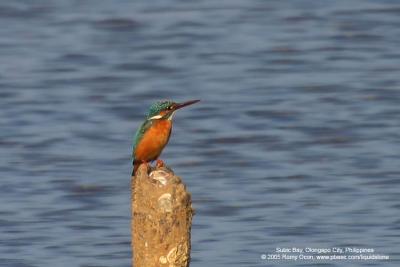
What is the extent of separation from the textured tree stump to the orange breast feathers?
96 cm

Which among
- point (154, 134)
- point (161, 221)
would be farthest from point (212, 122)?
point (161, 221)

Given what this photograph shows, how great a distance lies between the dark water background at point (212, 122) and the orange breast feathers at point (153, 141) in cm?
262

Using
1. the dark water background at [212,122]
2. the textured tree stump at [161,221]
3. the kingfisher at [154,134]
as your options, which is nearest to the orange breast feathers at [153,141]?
the kingfisher at [154,134]

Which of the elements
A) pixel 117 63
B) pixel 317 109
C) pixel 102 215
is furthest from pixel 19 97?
pixel 102 215

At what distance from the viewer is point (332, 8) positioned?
19.5 meters

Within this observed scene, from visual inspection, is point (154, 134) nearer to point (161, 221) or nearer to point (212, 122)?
point (161, 221)

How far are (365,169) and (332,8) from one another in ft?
21.6

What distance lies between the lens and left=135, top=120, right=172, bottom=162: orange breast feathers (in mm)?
8094

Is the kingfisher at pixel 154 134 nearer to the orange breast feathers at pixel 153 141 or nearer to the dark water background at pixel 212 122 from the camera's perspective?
the orange breast feathers at pixel 153 141

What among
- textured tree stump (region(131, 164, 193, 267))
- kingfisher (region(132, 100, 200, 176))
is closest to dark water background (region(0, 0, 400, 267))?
kingfisher (region(132, 100, 200, 176))

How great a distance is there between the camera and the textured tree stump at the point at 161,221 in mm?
6996

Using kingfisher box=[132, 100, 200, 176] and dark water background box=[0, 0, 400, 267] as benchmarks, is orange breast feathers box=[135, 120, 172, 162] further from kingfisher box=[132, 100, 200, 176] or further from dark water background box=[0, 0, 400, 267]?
dark water background box=[0, 0, 400, 267]

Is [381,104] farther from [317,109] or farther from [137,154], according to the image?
[137,154]

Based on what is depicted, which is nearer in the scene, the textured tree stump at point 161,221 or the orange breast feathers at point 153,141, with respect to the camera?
the textured tree stump at point 161,221
